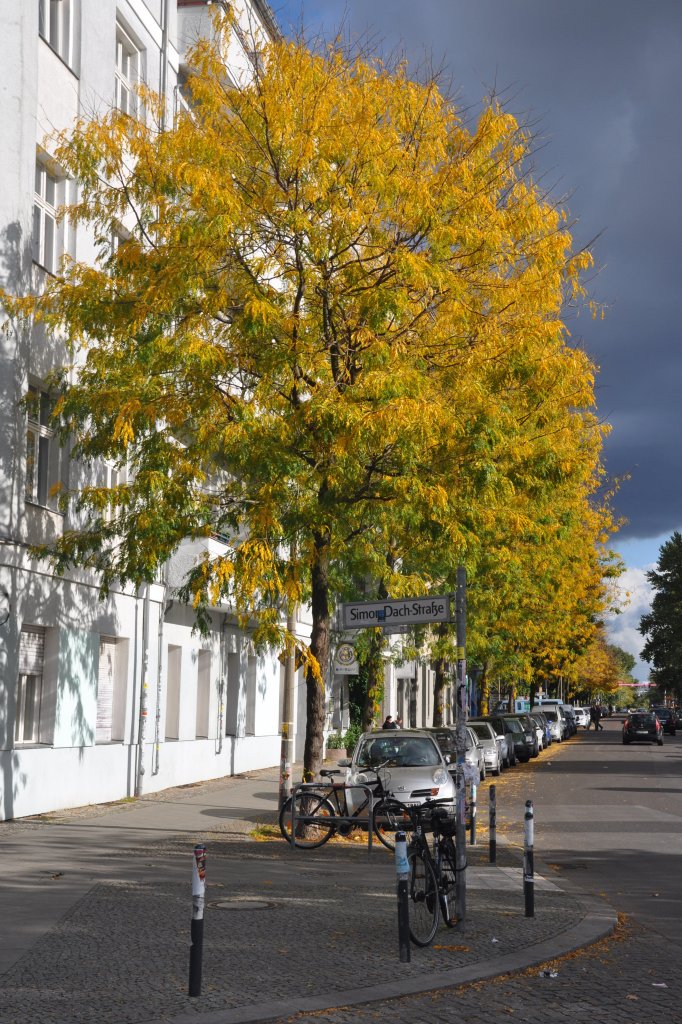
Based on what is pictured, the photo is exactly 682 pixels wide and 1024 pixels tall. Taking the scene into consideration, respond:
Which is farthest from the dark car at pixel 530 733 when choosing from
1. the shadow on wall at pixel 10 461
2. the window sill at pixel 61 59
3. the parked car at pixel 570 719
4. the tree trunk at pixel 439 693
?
the parked car at pixel 570 719

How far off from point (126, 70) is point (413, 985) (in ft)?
66.1

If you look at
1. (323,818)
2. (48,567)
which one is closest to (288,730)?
(323,818)

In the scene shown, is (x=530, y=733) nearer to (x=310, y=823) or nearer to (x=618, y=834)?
(x=618, y=834)

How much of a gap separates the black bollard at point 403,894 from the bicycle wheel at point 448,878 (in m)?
1.19

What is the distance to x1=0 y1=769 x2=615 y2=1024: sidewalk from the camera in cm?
771

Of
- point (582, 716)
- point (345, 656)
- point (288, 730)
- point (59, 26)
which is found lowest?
point (582, 716)

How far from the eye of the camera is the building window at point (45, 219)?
790 inches

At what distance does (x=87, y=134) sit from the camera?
17172 mm

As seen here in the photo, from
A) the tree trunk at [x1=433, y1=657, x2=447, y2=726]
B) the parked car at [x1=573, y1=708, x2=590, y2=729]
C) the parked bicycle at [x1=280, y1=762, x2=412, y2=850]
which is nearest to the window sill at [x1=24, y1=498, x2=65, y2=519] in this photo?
the parked bicycle at [x1=280, y1=762, x2=412, y2=850]

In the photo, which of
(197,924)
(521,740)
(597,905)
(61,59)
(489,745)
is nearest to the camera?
(197,924)

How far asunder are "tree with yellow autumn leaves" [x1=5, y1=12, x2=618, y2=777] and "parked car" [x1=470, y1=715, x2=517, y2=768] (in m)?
19.3

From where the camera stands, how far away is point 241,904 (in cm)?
1134

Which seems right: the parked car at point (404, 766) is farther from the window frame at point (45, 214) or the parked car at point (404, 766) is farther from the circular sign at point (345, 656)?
the window frame at point (45, 214)

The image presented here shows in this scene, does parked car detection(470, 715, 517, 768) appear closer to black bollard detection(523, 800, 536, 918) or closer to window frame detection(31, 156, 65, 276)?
window frame detection(31, 156, 65, 276)
